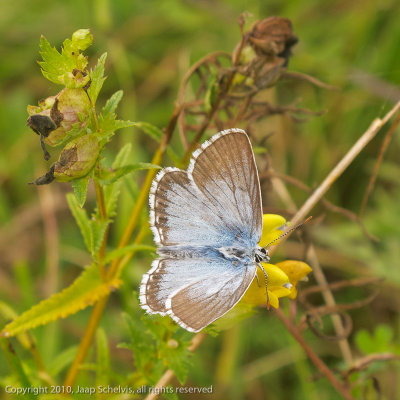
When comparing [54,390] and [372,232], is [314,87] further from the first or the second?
[54,390]

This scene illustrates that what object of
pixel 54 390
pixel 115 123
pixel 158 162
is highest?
pixel 115 123

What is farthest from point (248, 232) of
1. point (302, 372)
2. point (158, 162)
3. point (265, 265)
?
point (302, 372)

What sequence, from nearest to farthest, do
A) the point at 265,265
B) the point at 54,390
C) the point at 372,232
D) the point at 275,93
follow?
the point at 265,265 < the point at 54,390 < the point at 372,232 < the point at 275,93

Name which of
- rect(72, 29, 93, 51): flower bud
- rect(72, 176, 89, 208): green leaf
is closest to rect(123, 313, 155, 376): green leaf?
rect(72, 176, 89, 208): green leaf

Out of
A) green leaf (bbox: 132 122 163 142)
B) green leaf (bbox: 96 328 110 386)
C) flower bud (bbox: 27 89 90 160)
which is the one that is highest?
flower bud (bbox: 27 89 90 160)

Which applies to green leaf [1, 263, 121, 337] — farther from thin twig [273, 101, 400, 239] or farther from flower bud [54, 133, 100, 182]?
thin twig [273, 101, 400, 239]

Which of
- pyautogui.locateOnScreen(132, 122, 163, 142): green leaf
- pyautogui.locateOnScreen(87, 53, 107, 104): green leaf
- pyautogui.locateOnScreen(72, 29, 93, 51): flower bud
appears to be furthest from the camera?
pyautogui.locateOnScreen(132, 122, 163, 142): green leaf
